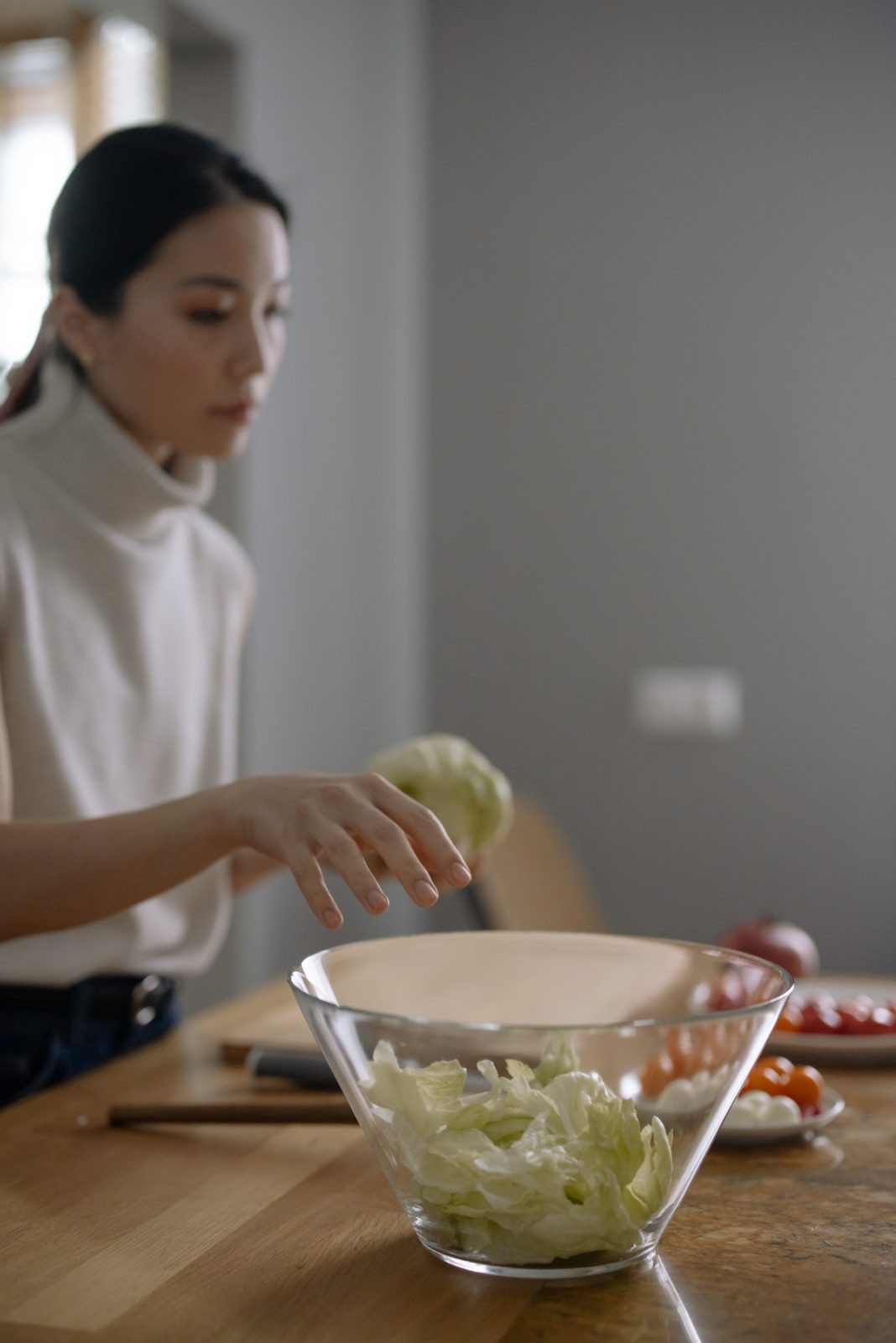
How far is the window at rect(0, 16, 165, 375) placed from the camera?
2793 millimetres

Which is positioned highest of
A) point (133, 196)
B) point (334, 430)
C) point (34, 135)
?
point (34, 135)

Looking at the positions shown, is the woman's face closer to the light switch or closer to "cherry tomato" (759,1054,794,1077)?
"cherry tomato" (759,1054,794,1077)

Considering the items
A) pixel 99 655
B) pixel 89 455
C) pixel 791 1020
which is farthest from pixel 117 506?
pixel 791 1020

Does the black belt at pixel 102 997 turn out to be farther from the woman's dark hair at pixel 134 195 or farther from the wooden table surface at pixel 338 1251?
the woman's dark hair at pixel 134 195

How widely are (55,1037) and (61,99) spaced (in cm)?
213

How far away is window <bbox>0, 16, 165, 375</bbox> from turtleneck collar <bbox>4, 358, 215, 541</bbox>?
54.0 inches

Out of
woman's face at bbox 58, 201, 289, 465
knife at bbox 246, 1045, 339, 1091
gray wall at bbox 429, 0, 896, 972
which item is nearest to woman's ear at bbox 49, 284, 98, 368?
woman's face at bbox 58, 201, 289, 465

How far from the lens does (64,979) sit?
1415 millimetres

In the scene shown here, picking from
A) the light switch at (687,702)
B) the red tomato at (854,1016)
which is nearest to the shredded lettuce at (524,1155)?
the red tomato at (854,1016)

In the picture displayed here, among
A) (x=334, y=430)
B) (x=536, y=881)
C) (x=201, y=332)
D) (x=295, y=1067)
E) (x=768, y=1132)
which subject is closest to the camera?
(x=768, y=1132)

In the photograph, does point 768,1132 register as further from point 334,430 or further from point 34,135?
point 34,135

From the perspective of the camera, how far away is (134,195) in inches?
57.9

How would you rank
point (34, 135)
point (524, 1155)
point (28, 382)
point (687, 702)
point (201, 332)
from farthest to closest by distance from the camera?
1. point (687, 702)
2. point (34, 135)
3. point (28, 382)
4. point (201, 332)
5. point (524, 1155)

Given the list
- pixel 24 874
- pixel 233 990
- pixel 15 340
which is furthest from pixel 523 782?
pixel 24 874
